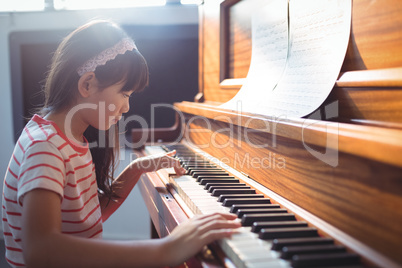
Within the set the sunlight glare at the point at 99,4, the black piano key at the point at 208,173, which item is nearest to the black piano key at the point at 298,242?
the black piano key at the point at 208,173

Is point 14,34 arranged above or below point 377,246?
above

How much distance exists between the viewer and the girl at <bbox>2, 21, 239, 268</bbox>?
81cm

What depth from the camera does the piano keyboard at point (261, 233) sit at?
2.23 feet

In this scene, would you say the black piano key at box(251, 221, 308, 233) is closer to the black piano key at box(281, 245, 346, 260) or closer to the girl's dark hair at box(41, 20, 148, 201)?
the black piano key at box(281, 245, 346, 260)

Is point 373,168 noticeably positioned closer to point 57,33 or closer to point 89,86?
point 89,86

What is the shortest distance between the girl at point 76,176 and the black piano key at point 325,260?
0.63 ft

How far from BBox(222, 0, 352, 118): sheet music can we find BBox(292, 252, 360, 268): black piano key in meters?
0.43

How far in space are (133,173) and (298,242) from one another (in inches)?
36.5

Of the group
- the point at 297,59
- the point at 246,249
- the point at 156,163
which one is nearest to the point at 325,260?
the point at 246,249

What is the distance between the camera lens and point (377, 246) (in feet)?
2.23

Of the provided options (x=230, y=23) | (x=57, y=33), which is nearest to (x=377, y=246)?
(x=230, y=23)

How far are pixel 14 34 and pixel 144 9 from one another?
1037 millimetres

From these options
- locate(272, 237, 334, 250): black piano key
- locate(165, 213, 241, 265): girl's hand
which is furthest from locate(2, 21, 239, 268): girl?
locate(272, 237, 334, 250): black piano key

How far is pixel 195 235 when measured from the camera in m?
0.80
